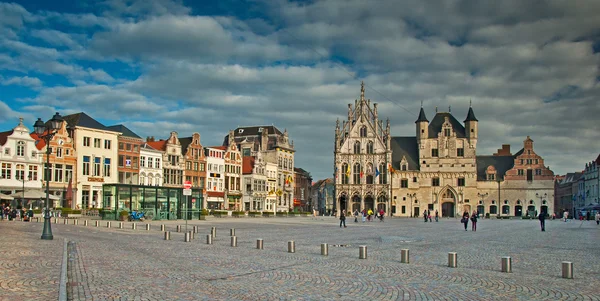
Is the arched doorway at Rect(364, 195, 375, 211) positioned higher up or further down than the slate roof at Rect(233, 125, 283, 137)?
further down

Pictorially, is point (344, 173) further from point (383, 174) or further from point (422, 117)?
point (422, 117)

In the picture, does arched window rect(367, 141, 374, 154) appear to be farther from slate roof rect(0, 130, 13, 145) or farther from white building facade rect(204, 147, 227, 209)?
slate roof rect(0, 130, 13, 145)

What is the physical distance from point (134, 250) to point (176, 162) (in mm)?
63685

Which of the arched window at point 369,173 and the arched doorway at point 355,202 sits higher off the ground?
the arched window at point 369,173

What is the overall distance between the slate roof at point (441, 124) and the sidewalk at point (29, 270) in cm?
9340

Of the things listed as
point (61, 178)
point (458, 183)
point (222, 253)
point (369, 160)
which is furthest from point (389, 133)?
point (222, 253)

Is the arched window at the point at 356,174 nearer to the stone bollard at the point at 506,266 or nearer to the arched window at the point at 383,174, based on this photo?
the arched window at the point at 383,174

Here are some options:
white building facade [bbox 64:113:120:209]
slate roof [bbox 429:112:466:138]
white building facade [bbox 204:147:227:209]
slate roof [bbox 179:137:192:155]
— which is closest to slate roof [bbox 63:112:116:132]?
white building facade [bbox 64:113:120:209]

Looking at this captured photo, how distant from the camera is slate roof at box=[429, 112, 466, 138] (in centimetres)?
10688

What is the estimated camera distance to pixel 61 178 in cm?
6812

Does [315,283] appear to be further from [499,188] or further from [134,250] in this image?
[499,188]

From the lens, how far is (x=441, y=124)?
108125 mm

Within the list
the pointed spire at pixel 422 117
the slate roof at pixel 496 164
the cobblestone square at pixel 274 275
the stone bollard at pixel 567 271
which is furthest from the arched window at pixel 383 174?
the stone bollard at pixel 567 271

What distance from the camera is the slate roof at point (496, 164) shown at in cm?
10663
